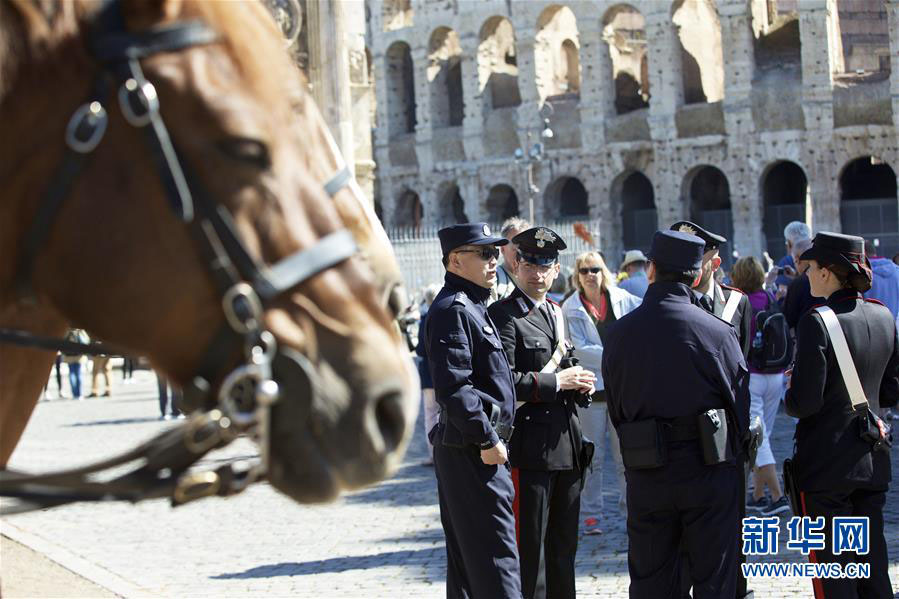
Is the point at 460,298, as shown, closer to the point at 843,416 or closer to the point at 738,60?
the point at 843,416

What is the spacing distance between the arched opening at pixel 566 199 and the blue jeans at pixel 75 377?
2447 centimetres

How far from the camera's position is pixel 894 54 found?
118ft

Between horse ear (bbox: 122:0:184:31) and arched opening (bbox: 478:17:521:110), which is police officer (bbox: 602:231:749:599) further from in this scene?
arched opening (bbox: 478:17:521:110)

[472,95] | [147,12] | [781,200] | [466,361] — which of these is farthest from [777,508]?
[472,95]

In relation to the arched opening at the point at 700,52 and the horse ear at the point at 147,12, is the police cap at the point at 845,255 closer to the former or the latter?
the horse ear at the point at 147,12

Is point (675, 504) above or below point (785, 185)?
below

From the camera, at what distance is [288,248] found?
191 cm

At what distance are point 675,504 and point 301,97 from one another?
363 cm

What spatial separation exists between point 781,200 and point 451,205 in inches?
501

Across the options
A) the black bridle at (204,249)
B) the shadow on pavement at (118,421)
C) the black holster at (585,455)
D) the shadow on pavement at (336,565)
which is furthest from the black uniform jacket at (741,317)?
the shadow on pavement at (118,421)

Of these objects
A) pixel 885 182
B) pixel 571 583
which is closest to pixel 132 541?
pixel 571 583

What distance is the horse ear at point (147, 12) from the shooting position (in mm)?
1878

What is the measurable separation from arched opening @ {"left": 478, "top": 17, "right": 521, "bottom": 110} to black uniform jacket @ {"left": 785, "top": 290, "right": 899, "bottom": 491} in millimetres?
38799

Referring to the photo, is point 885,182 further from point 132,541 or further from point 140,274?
point 140,274
